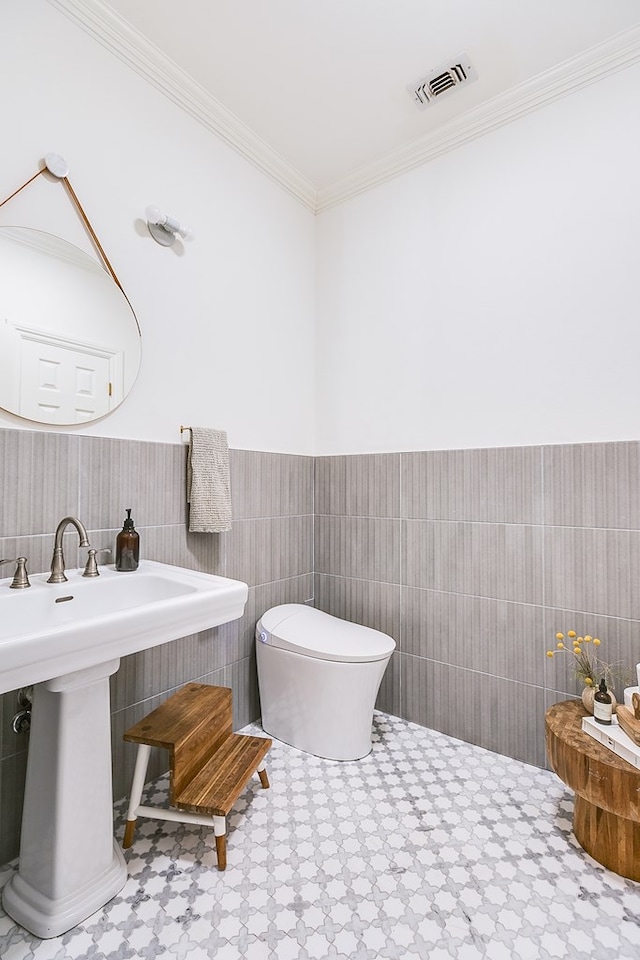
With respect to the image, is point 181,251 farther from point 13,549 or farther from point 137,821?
point 137,821

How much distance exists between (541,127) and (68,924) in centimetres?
277

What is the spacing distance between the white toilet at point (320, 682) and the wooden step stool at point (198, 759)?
0.85 feet

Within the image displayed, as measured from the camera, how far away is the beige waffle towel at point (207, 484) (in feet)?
5.40

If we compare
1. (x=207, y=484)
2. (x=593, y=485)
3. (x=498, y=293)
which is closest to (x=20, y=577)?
(x=207, y=484)

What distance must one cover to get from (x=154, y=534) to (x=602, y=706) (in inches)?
57.7

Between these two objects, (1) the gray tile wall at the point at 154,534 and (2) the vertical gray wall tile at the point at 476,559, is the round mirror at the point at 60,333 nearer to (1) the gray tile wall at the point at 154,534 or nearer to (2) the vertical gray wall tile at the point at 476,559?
(1) the gray tile wall at the point at 154,534

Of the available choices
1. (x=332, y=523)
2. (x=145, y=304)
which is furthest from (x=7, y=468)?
(x=332, y=523)

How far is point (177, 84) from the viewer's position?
1.67m

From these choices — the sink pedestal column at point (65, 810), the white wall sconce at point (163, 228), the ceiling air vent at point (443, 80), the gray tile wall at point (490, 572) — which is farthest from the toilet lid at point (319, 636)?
the ceiling air vent at point (443, 80)

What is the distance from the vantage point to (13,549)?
1.24 m

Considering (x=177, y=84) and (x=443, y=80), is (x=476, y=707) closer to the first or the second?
(x=443, y=80)

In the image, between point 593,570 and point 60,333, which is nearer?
point 60,333

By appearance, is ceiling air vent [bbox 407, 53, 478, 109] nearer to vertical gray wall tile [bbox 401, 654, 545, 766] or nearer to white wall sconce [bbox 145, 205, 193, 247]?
white wall sconce [bbox 145, 205, 193, 247]

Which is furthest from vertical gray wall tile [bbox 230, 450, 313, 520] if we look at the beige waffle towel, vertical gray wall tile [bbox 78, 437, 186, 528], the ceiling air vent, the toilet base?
the ceiling air vent
